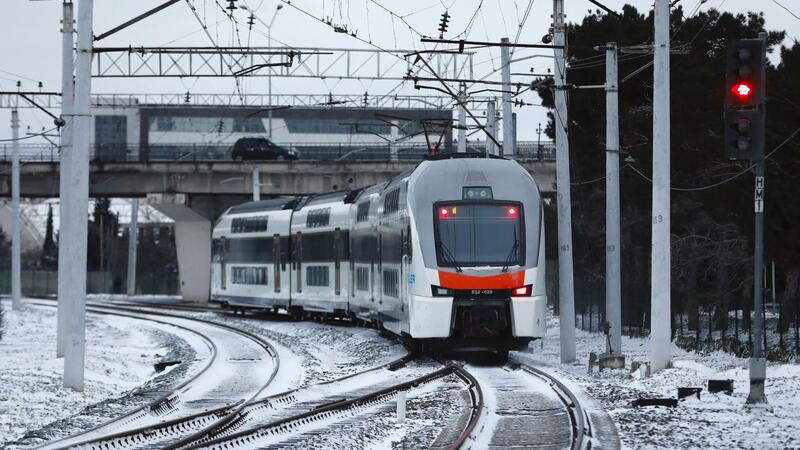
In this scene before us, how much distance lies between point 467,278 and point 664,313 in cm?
410

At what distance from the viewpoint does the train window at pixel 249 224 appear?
4812 centimetres

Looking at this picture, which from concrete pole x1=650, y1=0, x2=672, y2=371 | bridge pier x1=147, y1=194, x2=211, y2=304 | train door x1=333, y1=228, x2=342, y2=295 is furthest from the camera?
bridge pier x1=147, y1=194, x2=211, y2=304

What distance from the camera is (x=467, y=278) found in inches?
1002

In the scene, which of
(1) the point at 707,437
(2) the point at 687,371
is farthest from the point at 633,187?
(1) the point at 707,437

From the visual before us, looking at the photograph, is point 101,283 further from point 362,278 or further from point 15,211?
point 362,278

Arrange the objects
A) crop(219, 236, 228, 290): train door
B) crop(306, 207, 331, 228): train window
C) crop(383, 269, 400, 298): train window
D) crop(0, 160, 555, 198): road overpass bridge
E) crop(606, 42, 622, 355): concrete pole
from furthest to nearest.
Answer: crop(0, 160, 555, 198): road overpass bridge < crop(219, 236, 228, 290): train door < crop(306, 207, 331, 228): train window < crop(383, 269, 400, 298): train window < crop(606, 42, 622, 355): concrete pole

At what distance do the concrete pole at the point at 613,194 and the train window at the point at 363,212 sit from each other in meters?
8.70

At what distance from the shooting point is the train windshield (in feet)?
83.9

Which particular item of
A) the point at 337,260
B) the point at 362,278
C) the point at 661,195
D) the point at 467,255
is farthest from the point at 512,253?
the point at 337,260

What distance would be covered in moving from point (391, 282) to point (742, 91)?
1274cm

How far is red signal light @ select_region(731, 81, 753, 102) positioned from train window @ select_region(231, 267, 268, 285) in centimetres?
3172

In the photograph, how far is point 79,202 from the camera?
71.3 ft

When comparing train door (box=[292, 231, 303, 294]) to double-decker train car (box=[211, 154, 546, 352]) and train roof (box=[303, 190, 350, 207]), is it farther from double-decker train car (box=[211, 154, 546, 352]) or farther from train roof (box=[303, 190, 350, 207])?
double-decker train car (box=[211, 154, 546, 352])

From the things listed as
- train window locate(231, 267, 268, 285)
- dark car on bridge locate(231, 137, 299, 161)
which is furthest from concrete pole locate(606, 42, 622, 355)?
dark car on bridge locate(231, 137, 299, 161)
